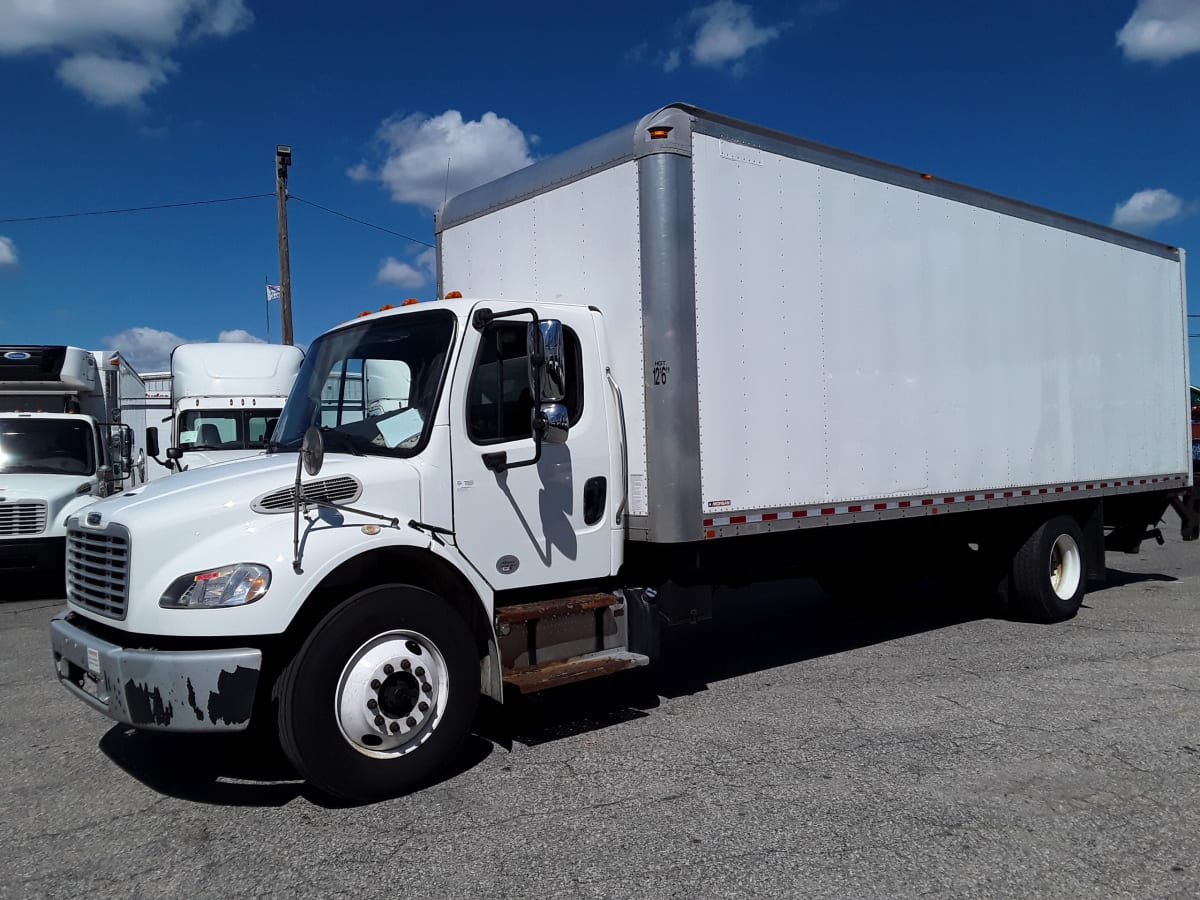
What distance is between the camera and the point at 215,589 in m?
4.26

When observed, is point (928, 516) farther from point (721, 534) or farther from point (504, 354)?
point (504, 354)

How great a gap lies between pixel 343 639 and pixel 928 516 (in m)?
4.94

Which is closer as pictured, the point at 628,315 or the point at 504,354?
the point at 504,354

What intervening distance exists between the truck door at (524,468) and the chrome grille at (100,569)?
5.25 feet

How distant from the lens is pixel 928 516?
759 cm

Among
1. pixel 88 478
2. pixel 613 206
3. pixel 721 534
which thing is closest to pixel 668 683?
pixel 721 534

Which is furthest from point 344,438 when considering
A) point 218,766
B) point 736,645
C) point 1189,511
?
point 1189,511

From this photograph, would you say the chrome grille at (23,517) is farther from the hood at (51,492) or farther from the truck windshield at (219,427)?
the truck windshield at (219,427)

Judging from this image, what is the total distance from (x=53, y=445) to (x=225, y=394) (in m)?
2.20

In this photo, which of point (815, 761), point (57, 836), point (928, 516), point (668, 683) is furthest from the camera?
point (928, 516)

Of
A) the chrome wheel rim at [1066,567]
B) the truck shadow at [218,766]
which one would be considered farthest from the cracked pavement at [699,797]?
the chrome wheel rim at [1066,567]

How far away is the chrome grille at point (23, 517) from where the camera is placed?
11.1m

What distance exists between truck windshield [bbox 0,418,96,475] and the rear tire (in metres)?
11.1

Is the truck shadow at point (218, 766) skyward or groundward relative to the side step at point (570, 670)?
groundward
